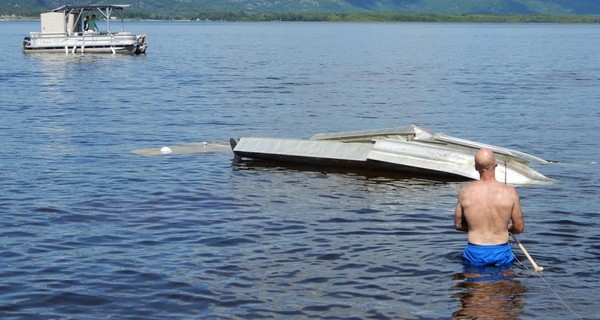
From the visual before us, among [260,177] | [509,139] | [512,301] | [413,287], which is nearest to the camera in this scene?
[512,301]

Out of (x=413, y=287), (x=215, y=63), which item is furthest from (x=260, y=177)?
(x=215, y=63)

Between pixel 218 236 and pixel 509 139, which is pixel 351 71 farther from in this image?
pixel 218 236

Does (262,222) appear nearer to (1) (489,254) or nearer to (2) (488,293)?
(1) (489,254)

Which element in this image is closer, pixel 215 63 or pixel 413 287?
pixel 413 287

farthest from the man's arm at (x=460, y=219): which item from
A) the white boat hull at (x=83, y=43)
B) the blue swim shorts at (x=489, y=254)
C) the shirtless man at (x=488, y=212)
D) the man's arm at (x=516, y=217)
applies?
the white boat hull at (x=83, y=43)

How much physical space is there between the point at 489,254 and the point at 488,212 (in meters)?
0.84

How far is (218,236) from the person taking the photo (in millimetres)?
16969

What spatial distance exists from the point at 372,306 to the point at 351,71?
173ft

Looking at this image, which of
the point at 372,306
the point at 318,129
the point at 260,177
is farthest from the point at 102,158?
the point at 372,306

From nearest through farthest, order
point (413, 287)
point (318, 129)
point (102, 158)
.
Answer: point (413, 287), point (102, 158), point (318, 129)

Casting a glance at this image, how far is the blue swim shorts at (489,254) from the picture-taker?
13656 mm

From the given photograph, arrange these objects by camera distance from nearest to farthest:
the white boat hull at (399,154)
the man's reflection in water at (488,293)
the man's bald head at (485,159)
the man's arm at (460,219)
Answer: the man's reflection in water at (488,293) → the man's bald head at (485,159) → the man's arm at (460,219) → the white boat hull at (399,154)

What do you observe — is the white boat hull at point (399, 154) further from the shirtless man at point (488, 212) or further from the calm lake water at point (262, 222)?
the shirtless man at point (488, 212)

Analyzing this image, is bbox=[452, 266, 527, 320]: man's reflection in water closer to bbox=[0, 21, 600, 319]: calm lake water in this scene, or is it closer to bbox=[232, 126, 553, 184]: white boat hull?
bbox=[0, 21, 600, 319]: calm lake water
